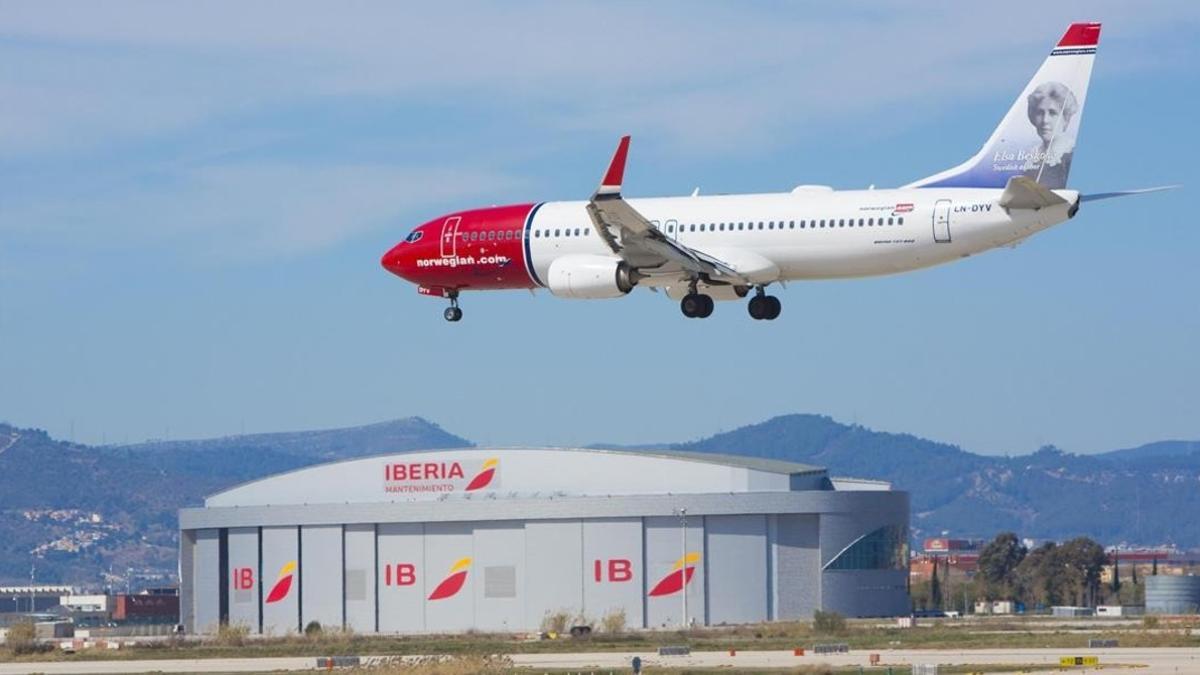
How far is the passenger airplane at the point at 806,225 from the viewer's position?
62938mm

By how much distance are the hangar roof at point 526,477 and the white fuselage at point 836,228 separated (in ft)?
146

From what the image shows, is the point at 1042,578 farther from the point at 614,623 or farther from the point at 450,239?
the point at 450,239

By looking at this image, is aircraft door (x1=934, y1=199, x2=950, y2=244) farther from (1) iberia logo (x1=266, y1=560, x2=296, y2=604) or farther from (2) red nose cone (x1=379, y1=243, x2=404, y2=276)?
(1) iberia logo (x1=266, y1=560, x2=296, y2=604)

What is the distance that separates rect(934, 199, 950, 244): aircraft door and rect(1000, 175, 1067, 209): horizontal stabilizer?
6.12ft

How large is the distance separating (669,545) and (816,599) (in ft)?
25.7

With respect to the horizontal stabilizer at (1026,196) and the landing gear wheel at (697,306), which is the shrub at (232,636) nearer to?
the landing gear wheel at (697,306)

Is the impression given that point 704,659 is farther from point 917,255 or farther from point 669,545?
point 669,545

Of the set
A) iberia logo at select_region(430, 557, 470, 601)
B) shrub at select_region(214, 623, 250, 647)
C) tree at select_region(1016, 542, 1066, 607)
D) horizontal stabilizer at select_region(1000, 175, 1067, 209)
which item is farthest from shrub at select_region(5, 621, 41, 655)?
tree at select_region(1016, 542, 1066, 607)

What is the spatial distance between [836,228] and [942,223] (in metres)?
3.19

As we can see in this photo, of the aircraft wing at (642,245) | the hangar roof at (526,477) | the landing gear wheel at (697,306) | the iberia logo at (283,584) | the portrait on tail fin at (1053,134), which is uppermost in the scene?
the portrait on tail fin at (1053,134)

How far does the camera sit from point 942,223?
6294 cm

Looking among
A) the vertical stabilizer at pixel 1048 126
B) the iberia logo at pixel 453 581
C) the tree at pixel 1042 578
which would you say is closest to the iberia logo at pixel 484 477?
the iberia logo at pixel 453 581

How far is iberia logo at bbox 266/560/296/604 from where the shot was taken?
114 meters

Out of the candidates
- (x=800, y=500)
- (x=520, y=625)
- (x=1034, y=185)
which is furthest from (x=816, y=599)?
(x=1034, y=185)
